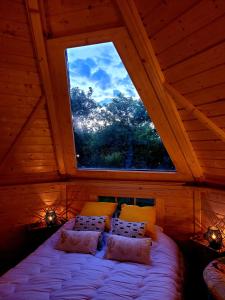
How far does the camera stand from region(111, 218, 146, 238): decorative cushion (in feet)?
10.7

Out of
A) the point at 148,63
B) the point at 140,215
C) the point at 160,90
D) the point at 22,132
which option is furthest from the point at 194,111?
the point at 22,132

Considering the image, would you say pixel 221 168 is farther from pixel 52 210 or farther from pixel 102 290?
pixel 52 210

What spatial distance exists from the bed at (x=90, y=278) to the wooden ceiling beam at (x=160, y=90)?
1.14 metres

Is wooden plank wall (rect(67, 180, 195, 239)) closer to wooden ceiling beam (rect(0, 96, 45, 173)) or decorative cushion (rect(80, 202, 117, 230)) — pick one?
decorative cushion (rect(80, 202, 117, 230))

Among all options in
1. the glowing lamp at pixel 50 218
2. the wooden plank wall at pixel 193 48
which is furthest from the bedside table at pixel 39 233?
the wooden plank wall at pixel 193 48

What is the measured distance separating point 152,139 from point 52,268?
196cm

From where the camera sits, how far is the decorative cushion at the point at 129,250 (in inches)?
112

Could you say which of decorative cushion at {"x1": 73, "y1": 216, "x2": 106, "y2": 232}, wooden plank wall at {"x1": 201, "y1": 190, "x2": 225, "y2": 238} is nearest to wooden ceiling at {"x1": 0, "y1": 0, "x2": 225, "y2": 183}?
wooden plank wall at {"x1": 201, "y1": 190, "x2": 225, "y2": 238}

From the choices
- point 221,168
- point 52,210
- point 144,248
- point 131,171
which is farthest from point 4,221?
point 221,168

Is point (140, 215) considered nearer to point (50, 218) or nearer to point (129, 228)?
point (129, 228)

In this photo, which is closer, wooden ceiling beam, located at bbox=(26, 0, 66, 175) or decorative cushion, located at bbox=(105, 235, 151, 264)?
wooden ceiling beam, located at bbox=(26, 0, 66, 175)

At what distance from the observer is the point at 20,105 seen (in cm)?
333

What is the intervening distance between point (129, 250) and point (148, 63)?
6.17ft

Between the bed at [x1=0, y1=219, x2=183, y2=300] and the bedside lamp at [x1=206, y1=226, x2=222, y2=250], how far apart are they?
1.43ft
